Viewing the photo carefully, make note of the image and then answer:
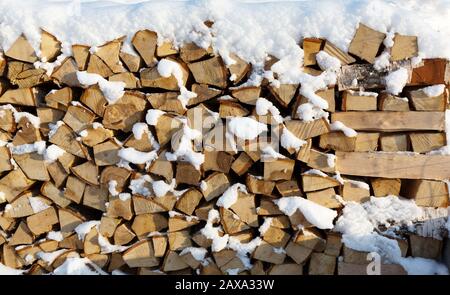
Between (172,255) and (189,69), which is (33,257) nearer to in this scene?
(172,255)

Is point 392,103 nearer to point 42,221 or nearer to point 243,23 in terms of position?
point 243,23

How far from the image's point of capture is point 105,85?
2.66 metres

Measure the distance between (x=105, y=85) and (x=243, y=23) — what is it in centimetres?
80

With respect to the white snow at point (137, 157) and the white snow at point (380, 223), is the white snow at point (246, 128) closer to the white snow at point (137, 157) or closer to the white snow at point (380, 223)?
the white snow at point (137, 157)

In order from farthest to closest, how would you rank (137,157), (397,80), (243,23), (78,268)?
(78,268), (137,157), (243,23), (397,80)

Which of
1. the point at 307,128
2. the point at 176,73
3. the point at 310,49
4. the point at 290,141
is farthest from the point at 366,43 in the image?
the point at 176,73

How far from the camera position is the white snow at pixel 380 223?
8.53 feet

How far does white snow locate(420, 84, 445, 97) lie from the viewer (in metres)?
2.48

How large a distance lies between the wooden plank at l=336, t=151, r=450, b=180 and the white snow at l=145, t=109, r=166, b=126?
0.96 m

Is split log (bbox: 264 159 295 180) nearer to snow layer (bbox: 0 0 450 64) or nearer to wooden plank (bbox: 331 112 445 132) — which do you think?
wooden plank (bbox: 331 112 445 132)

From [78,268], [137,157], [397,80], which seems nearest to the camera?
[397,80]

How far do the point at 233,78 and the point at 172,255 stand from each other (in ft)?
3.40

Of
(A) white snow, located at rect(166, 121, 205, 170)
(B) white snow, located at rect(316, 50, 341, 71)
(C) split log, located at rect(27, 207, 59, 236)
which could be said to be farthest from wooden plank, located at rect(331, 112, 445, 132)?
(C) split log, located at rect(27, 207, 59, 236)
